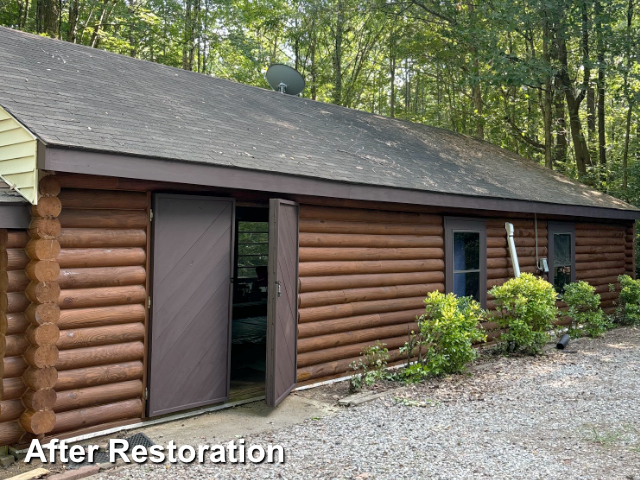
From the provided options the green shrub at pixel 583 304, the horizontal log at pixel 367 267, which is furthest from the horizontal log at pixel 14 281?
the green shrub at pixel 583 304

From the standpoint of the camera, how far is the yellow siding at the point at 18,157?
445 centimetres

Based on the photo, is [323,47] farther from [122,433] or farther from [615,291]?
[122,433]

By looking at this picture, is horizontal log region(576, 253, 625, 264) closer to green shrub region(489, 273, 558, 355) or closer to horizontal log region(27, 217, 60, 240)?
green shrub region(489, 273, 558, 355)

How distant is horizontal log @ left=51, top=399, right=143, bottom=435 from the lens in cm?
472

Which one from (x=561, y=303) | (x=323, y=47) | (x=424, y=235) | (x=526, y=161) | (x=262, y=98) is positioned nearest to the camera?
(x=424, y=235)

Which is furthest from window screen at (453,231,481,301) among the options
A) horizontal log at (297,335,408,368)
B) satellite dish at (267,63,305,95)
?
satellite dish at (267,63,305,95)

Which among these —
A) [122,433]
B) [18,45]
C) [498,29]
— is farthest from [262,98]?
[498,29]

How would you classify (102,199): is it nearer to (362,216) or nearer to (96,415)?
(96,415)

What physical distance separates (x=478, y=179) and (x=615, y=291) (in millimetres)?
5746

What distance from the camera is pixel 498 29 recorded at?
15727 millimetres

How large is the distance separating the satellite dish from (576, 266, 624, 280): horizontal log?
7.11 m

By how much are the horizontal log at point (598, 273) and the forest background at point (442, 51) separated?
15.5 ft

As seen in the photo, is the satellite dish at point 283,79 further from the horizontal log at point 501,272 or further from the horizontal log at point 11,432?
the horizontal log at point 11,432

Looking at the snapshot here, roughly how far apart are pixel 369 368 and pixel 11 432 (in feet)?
14.6
